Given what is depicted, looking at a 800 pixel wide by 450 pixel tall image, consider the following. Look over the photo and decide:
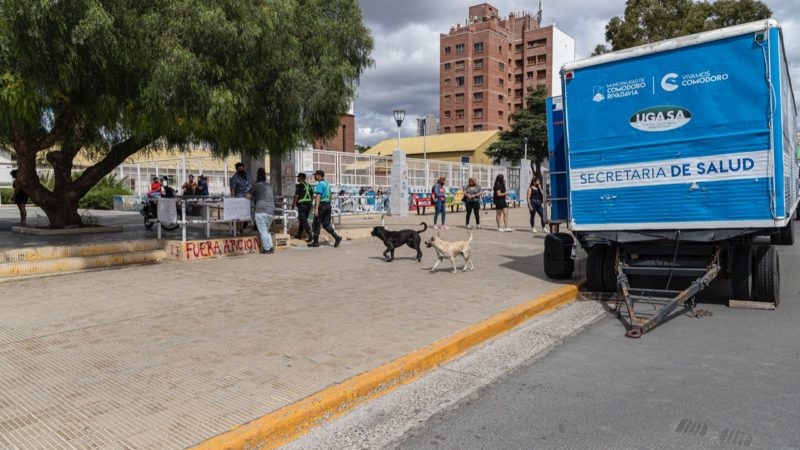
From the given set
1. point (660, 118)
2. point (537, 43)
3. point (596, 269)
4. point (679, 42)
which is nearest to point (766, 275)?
point (596, 269)

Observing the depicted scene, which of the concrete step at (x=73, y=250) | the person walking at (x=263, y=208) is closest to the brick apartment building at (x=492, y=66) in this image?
the person walking at (x=263, y=208)

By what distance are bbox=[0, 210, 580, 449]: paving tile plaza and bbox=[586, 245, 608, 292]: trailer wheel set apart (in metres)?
0.50

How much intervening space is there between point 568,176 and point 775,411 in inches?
171

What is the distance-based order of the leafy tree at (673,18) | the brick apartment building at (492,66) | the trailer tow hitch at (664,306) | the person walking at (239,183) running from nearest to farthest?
the trailer tow hitch at (664,306) → the person walking at (239,183) → the leafy tree at (673,18) → the brick apartment building at (492,66)

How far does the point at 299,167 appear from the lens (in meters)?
17.6

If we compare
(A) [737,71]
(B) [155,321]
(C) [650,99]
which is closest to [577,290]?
(C) [650,99]

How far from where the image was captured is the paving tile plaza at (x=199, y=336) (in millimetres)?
3488

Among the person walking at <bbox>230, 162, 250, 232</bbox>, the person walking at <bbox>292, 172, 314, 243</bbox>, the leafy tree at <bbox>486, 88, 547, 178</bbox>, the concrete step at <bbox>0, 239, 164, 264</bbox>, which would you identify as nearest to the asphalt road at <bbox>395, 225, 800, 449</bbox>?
the person walking at <bbox>292, 172, 314, 243</bbox>

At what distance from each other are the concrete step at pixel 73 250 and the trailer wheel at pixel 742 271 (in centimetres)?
967

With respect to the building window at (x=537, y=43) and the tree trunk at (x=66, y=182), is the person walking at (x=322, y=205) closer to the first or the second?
the tree trunk at (x=66, y=182)

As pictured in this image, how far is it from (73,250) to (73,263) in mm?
785

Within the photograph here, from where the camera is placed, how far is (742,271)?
668 cm

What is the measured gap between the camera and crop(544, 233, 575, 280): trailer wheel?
8312mm

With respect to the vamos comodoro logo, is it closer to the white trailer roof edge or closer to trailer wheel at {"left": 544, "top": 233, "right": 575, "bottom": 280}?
the white trailer roof edge
